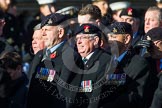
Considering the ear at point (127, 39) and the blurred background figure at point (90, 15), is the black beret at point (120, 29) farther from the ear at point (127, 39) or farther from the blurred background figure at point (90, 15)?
the blurred background figure at point (90, 15)

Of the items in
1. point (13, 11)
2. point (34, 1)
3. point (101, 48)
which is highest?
point (101, 48)

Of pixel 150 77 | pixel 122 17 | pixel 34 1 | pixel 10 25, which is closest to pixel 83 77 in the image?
pixel 150 77

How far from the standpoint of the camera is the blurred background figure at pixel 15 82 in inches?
265

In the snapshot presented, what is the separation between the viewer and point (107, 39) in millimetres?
7688

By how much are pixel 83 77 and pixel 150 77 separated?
28.8 inches

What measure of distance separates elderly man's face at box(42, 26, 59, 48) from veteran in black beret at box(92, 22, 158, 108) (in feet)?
2.07

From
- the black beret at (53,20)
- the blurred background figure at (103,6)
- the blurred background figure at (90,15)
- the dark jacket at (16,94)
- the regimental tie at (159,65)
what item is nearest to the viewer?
the dark jacket at (16,94)

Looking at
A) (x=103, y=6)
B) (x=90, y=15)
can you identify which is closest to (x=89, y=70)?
(x=90, y=15)

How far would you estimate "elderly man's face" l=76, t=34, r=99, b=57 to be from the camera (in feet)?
24.1

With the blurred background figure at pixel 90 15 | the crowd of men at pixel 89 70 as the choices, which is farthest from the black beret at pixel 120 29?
the blurred background figure at pixel 90 15

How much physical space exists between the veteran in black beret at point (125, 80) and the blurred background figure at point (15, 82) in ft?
2.58

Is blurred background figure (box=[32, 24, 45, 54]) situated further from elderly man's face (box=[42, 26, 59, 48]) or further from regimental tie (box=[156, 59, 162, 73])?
regimental tie (box=[156, 59, 162, 73])

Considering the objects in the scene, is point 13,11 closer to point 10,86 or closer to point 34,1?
point 34,1

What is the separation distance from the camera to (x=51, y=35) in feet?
25.5
